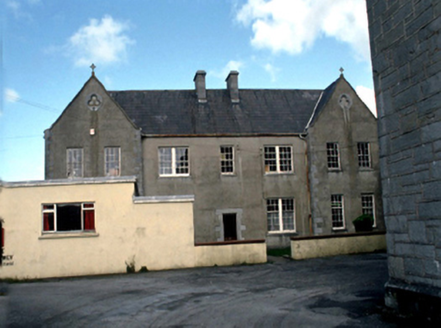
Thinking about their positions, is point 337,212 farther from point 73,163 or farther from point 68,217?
point 68,217

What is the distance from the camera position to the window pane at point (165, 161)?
84.3ft

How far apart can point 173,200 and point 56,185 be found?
15.5 ft

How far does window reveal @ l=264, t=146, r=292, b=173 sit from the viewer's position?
1057 inches

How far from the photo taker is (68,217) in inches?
695

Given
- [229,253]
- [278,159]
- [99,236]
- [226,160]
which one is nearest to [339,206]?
[278,159]

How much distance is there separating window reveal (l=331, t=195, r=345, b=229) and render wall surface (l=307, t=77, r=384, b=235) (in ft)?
0.74

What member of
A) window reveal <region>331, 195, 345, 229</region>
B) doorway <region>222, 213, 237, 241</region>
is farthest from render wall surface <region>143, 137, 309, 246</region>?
window reveal <region>331, 195, 345, 229</region>

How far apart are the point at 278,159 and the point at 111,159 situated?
10068 mm

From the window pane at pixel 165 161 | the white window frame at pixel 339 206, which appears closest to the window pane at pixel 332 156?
the white window frame at pixel 339 206

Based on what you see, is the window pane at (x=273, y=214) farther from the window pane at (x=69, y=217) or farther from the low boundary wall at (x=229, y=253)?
the window pane at (x=69, y=217)

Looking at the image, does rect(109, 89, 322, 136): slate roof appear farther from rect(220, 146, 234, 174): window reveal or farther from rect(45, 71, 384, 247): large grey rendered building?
rect(220, 146, 234, 174): window reveal

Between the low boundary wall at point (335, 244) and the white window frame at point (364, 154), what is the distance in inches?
285

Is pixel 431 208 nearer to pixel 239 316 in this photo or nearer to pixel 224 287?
pixel 239 316

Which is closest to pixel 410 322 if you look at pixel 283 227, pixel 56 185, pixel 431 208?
pixel 431 208
